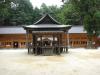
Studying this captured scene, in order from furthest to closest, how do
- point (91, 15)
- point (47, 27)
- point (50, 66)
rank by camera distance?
1. point (91, 15)
2. point (47, 27)
3. point (50, 66)

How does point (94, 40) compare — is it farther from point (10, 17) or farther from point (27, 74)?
point (27, 74)

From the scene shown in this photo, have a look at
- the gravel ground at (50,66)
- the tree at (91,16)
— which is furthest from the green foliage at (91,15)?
the gravel ground at (50,66)

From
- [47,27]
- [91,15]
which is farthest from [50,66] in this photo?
[91,15]

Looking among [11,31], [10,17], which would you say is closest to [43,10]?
[10,17]

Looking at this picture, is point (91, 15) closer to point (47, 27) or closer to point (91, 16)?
point (91, 16)

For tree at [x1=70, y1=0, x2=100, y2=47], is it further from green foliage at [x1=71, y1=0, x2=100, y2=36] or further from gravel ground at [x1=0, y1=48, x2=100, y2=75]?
gravel ground at [x1=0, y1=48, x2=100, y2=75]

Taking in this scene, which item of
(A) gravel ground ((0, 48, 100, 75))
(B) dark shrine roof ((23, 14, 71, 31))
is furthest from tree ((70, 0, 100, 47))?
(A) gravel ground ((0, 48, 100, 75))

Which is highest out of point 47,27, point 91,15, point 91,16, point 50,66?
point 91,15

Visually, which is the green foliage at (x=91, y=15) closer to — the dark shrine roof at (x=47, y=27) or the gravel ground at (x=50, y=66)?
the dark shrine roof at (x=47, y=27)

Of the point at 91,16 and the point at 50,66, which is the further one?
the point at 91,16

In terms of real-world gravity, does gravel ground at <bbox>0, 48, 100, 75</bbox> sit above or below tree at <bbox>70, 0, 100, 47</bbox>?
below

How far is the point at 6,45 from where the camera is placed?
154 ft

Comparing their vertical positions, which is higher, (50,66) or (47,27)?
(47,27)

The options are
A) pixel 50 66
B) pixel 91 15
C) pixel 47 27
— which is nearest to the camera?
pixel 50 66
